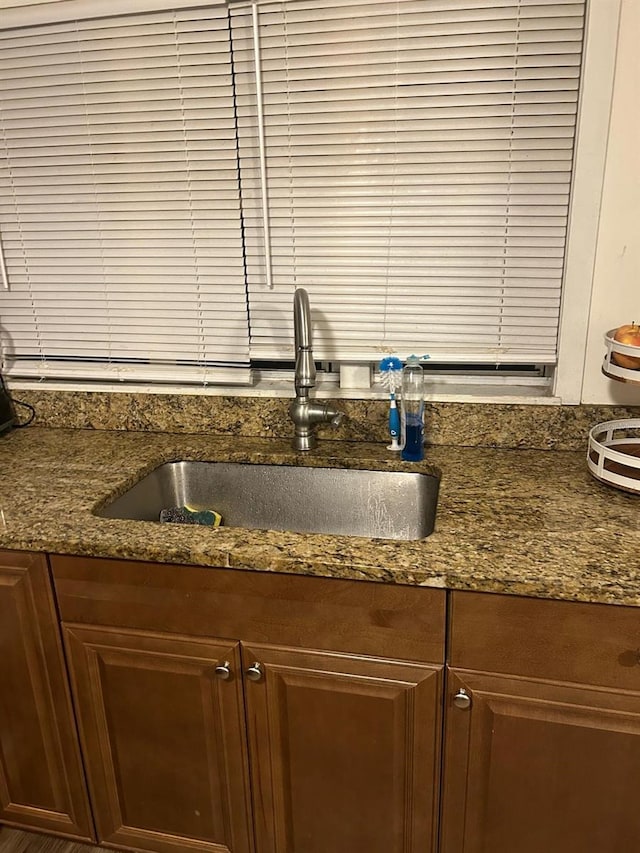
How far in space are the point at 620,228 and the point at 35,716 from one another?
69.5 inches

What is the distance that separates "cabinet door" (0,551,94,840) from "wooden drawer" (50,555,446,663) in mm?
72

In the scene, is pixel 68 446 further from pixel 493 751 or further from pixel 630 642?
pixel 630 642

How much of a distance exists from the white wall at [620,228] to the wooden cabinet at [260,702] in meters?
0.82

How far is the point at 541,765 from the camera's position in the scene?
47.3 inches

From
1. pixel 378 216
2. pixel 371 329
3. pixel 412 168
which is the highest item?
pixel 412 168

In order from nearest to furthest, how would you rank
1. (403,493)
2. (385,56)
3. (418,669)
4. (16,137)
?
(418,669) → (385,56) → (403,493) → (16,137)

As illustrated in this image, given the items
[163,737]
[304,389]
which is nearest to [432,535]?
[304,389]

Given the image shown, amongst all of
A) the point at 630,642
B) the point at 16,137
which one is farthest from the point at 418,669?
the point at 16,137

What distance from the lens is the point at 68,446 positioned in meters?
1.81

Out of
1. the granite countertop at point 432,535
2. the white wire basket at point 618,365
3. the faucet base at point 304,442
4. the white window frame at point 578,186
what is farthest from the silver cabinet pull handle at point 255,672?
the white wire basket at point 618,365

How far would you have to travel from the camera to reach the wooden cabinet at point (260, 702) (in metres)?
1.22

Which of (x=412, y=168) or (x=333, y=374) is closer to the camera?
(x=412, y=168)

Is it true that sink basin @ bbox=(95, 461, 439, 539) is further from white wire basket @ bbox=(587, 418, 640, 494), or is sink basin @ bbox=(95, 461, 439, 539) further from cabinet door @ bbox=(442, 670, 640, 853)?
cabinet door @ bbox=(442, 670, 640, 853)

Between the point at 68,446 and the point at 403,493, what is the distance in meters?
0.94
